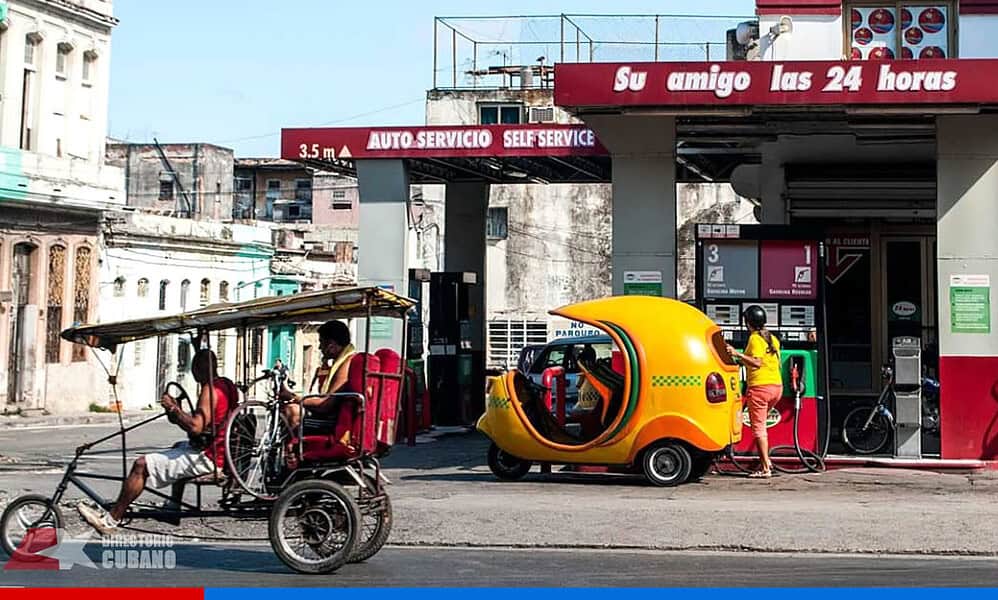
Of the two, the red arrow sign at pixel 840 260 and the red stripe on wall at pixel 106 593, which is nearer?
the red stripe on wall at pixel 106 593

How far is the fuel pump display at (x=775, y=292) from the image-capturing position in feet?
54.3

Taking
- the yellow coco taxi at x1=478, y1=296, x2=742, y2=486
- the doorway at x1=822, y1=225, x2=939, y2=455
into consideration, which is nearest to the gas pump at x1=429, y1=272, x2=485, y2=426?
the doorway at x1=822, y1=225, x2=939, y2=455

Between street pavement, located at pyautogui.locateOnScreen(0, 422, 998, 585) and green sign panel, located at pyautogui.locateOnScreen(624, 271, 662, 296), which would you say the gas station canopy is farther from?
street pavement, located at pyautogui.locateOnScreen(0, 422, 998, 585)

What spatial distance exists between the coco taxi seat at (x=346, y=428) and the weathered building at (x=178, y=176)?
55621mm

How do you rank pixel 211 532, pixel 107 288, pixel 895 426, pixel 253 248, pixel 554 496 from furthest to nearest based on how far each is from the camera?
pixel 253 248, pixel 107 288, pixel 895 426, pixel 554 496, pixel 211 532

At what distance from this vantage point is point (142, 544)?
1117 cm

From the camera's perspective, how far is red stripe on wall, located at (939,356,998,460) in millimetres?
16969

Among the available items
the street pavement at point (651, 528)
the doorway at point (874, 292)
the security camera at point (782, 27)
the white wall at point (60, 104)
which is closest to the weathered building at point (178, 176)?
the white wall at point (60, 104)

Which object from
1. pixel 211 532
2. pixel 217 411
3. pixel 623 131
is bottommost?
pixel 211 532

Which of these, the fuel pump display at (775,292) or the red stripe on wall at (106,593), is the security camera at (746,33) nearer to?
the fuel pump display at (775,292)

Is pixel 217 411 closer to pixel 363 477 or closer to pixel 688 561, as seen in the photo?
pixel 363 477

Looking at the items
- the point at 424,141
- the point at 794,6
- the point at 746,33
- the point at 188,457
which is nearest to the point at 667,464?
the point at 188,457

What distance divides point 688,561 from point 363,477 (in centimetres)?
245

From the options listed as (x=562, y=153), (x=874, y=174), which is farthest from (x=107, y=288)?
(x=874, y=174)
